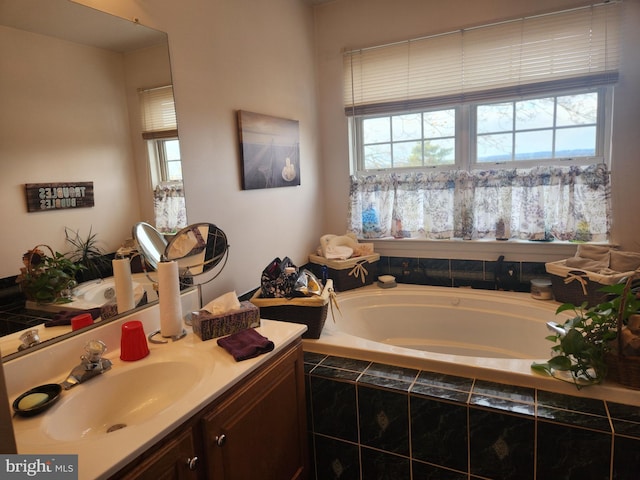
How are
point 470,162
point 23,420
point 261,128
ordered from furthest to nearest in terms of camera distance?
1. point 470,162
2. point 261,128
3. point 23,420

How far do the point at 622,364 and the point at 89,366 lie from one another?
1.83 meters

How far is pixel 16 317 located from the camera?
1308 mm

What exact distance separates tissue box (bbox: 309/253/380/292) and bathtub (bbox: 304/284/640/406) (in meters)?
0.06

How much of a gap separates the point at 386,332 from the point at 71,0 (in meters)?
2.46

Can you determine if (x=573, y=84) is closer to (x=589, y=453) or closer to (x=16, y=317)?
(x=589, y=453)

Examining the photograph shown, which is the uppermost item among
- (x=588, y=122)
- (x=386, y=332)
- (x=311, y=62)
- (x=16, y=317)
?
(x=311, y=62)

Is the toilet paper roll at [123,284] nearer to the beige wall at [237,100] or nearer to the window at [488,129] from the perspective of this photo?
the beige wall at [237,100]

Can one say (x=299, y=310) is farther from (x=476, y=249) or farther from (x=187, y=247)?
(x=476, y=249)

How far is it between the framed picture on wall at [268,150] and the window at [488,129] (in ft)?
1.92

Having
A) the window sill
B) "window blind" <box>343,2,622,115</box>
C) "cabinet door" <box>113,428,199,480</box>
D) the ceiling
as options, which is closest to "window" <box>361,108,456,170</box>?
"window blind" <box>343,2,622,115</box>

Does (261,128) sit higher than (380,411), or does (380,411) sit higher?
(261,128)

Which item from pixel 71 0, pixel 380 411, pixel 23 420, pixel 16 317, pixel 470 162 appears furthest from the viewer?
pixel 470 162

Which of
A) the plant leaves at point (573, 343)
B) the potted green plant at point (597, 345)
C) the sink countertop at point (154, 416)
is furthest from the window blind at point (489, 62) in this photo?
the sink countertop at point (154, 416)

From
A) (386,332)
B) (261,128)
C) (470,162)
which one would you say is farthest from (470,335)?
(261,128)
